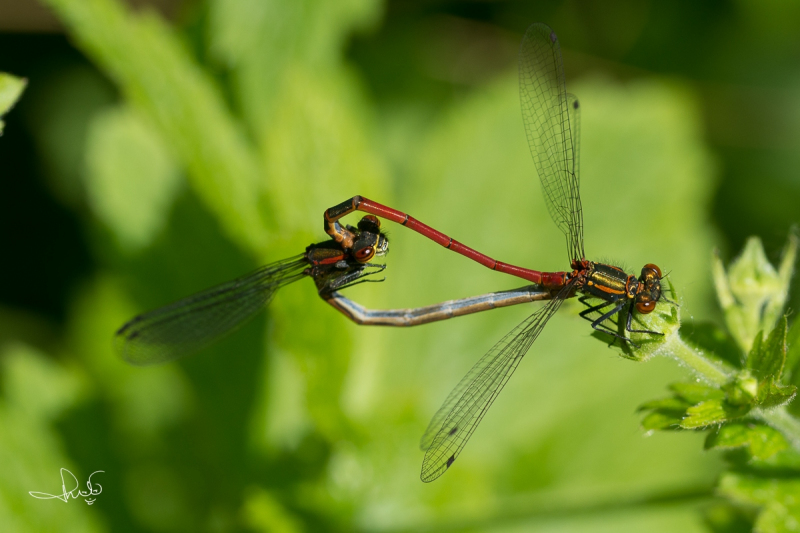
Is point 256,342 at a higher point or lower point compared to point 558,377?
lower

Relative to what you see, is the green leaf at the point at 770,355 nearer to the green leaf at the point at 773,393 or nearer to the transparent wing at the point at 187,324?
the green leaf at the point at 773,393

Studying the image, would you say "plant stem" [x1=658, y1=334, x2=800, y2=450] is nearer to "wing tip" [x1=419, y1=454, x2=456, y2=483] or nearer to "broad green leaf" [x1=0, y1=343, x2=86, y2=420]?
"wing tip" [x1=419, y1=454, x2=456, y2=483]

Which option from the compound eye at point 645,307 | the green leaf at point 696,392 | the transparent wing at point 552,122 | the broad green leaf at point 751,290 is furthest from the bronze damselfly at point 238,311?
the green leaf at point 696,392

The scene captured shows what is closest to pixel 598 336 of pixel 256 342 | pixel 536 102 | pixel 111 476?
pixel 536 102

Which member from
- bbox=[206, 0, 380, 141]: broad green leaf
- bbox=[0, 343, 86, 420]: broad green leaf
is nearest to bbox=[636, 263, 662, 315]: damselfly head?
bbox=[206, 0, 380, 141]: broad green leaf

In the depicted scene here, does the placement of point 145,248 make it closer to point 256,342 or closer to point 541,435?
point 256,342

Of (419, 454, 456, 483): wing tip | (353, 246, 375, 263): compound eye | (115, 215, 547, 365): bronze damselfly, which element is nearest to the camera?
(419, 454, 456, 483): wing tip
